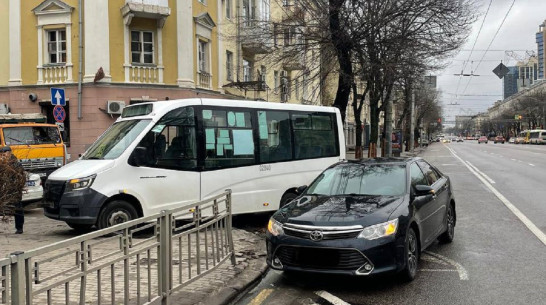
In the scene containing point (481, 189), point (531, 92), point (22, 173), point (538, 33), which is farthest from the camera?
point (531, 92)

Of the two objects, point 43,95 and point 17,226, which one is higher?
point 43,95

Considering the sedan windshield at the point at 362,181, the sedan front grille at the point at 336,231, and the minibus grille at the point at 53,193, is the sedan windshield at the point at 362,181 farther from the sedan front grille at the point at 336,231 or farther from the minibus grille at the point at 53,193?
the minibus grille at the point at 53,193

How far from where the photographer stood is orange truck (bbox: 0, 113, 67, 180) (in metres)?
13.2

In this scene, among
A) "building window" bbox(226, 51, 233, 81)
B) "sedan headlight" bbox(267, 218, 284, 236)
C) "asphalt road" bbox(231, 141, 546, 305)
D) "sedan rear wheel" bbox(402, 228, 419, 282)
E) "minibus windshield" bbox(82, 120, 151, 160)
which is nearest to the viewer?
"asphalt road" bbox(231, 141, 546, 305)

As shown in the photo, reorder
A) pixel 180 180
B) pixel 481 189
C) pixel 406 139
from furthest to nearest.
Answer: pixel 406 139, pixel 481 189, pixel 180 180

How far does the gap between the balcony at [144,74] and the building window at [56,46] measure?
3.00m

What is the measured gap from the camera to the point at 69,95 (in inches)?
827

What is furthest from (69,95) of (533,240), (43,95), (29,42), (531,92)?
(531,92)

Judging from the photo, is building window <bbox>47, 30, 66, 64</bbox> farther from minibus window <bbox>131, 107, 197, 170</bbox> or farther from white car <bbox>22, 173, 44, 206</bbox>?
minibus window <bbox>131, 107, 197, 170</bbox>

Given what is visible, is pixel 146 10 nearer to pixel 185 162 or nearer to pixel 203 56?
pixel 203 56

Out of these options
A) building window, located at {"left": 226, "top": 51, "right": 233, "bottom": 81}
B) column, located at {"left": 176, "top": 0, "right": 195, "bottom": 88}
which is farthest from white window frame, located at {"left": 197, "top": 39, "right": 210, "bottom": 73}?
building window, located at {"left": 226, "top": 51, "right": 233, "bottom": 81}

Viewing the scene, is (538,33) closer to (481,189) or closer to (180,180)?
(481,189)

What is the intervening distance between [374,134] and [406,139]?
30361 millimetres

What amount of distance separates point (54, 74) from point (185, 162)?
15187 mm
